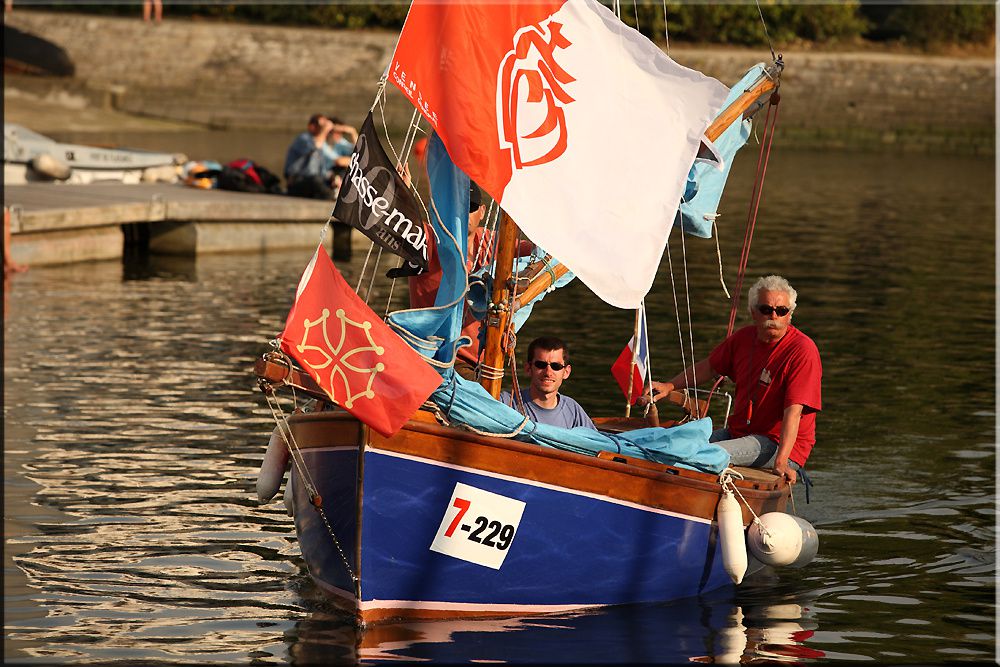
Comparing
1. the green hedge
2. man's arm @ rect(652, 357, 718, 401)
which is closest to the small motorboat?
man's arm @ rect(652, 357, 718, 401)

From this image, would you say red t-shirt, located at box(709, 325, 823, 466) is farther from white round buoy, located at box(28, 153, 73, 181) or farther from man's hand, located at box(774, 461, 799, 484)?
white round buoy, located at box(28, 153, 73, 181)

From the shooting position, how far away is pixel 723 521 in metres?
9.19

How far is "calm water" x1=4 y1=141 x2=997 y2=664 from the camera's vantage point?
8.58 metres

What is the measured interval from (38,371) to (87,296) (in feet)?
15.3

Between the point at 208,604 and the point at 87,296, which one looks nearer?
the point at 208,604

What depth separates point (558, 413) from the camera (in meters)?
9.34

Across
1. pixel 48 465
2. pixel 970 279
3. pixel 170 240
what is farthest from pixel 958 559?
pixel 170 240

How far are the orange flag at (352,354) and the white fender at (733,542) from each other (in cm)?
202

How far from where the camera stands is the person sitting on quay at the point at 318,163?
2505cm

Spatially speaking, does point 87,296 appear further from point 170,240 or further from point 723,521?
point 723,521

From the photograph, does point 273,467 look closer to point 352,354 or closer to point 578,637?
point 352,354

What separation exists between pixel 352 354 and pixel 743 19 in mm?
47579

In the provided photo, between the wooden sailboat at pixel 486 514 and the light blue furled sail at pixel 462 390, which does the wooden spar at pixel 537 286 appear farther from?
the light blue furled sail at pixel 462 390

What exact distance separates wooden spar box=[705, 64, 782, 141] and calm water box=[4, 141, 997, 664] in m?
2.93
